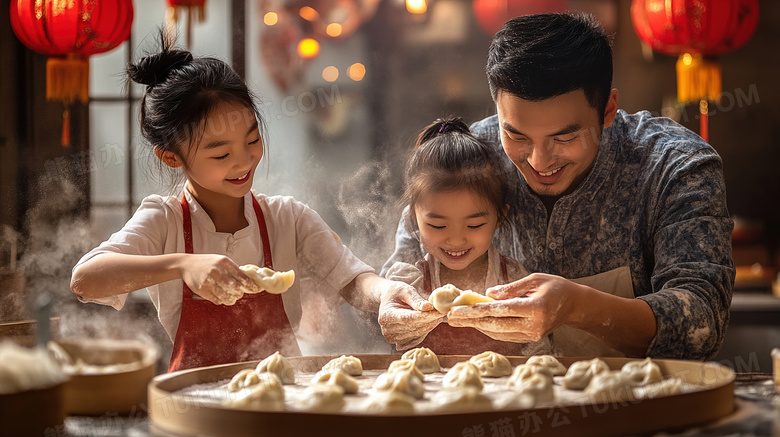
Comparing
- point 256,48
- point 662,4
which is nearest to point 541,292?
point 662,4

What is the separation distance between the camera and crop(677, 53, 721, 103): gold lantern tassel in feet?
11.6

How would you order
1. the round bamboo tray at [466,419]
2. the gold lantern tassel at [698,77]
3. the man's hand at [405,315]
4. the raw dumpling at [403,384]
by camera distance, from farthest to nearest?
the gold lantern tassel at [698,77], the man's hand at [405,315], the raw dumpling at [403,384], the round bamboo tray at [466,419]

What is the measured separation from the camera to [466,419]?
3.70 feet

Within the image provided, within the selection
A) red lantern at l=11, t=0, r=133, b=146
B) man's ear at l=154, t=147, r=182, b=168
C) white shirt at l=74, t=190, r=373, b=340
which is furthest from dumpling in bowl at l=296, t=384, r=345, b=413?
red lantern at l=11, t=0, r=133, b=146

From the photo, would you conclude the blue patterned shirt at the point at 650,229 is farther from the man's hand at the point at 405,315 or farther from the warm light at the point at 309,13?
the warm light at the point at 309,13

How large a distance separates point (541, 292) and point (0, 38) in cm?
393

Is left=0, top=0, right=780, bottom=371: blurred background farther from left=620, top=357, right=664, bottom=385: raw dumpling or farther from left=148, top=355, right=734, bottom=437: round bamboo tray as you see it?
left=148, top=355, right=734, bottom=437: round bamboo tray

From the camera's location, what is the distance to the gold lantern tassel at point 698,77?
11.6 feet

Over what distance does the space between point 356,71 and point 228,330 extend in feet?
11.0

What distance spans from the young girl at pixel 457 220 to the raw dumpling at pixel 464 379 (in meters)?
0.55

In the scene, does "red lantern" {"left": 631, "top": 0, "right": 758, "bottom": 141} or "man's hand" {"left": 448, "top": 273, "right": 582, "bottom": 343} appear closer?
"man's hand" {"left": 448, "top": 273, "right": 582, "bottom": 343}

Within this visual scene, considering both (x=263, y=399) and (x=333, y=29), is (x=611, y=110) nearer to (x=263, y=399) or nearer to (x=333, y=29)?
(x=263, y=399)

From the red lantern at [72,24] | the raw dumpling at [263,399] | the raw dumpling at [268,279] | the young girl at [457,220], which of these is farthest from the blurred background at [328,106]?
the raw dumpling at [263,399]

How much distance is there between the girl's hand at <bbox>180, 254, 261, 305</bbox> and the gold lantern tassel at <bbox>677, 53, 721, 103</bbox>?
277 cm
